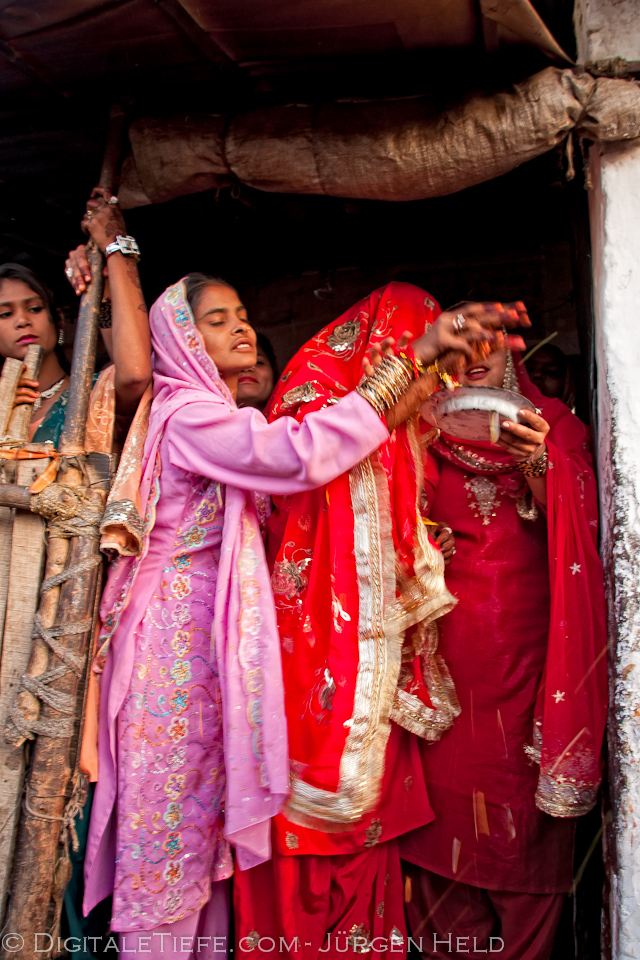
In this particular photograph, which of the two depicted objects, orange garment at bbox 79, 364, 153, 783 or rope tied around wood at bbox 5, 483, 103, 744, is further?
orange garment at bbox 79, 364, 153, 783

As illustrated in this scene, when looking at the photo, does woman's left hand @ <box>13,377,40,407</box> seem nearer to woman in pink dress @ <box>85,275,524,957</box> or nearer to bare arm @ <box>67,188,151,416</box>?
bare arm @ <box>67,188,151,416</box>

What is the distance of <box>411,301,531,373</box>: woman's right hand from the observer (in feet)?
6.30

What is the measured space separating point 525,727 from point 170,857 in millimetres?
1233

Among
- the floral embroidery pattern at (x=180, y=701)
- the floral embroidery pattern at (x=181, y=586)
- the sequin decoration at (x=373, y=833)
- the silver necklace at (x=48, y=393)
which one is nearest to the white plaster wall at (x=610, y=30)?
the floral embroidery pattern at (x=181, y=586)

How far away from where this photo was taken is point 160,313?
2369 mm

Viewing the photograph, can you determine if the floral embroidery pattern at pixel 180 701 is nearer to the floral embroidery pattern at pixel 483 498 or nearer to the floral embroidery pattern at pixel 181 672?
the floral embroidery pattern at pixel 181 672

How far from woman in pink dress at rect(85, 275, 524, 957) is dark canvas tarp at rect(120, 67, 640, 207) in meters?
0.63

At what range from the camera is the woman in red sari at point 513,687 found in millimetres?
2119

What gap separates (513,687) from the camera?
7.71 feet

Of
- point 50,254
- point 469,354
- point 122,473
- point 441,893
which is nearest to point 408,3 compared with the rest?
point 469,354

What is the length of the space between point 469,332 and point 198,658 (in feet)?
4.21

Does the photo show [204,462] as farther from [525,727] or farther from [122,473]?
[525,727]

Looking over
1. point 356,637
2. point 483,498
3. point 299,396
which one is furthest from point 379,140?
point 356,637

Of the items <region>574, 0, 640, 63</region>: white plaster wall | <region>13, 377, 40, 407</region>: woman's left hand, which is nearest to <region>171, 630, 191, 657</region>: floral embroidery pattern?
<region>13, 377, 40, 407</region>: woman's left hand
